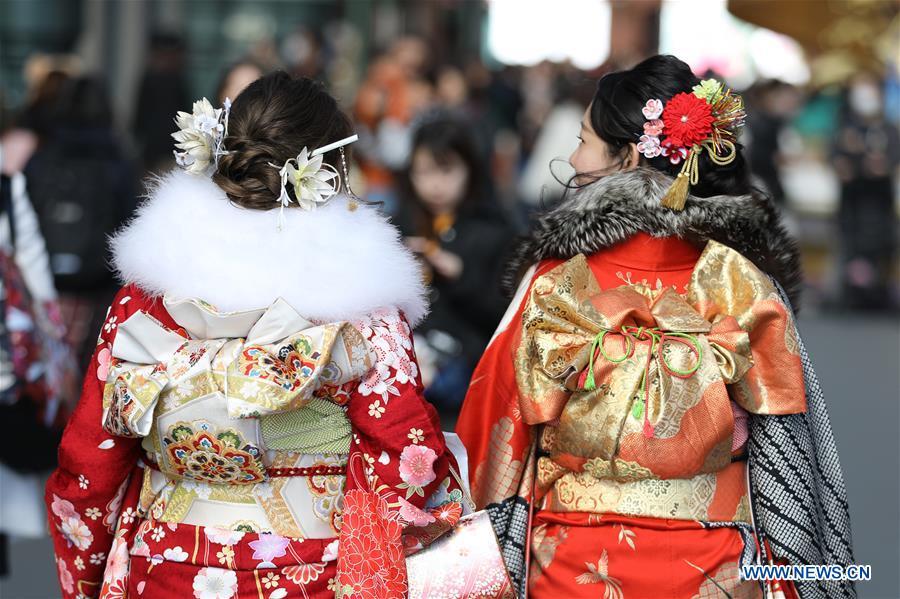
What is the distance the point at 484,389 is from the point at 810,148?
1109cm

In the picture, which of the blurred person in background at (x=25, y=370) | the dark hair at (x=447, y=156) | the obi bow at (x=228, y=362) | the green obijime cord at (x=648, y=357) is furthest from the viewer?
the dark hair at (x=447, y=156)

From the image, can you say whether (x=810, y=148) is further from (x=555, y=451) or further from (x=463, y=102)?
(x=555, y=451)

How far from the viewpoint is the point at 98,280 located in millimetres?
6645

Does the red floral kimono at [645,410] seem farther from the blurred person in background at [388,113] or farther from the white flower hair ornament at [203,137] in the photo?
the blurred person in background at [388,113]

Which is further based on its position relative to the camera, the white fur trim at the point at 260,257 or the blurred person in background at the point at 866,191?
the blurred person in background at the point at 866,191

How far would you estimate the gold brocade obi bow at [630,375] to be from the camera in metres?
2.83

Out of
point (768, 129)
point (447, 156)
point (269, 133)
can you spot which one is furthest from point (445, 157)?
point (768, 129)

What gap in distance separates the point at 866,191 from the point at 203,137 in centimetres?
1020

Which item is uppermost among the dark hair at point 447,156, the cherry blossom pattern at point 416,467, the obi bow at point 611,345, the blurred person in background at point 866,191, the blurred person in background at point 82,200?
the obi bow at point 611,345

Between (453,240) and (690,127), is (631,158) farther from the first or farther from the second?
(453,240)

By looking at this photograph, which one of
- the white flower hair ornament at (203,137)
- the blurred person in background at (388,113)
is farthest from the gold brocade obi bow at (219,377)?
the blurred person in background at (388,113)

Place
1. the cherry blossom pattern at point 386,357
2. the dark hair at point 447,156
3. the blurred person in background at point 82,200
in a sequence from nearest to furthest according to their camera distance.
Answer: the cherry blossom pattern at point 386,357 → the dark hair at point 447,156 → the blurred person in background at point 82,200

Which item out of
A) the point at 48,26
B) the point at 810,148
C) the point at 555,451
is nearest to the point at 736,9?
the point at 810,148

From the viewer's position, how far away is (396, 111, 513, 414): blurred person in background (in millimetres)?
5891
